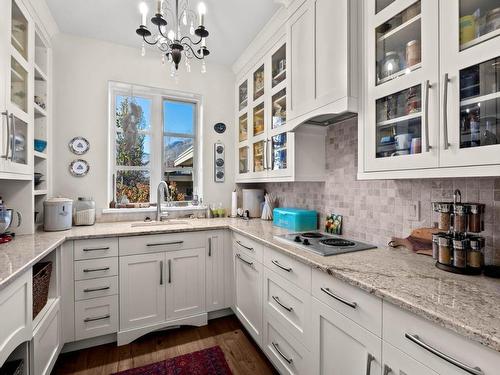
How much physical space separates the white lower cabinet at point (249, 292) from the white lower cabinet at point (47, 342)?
132 centimetres

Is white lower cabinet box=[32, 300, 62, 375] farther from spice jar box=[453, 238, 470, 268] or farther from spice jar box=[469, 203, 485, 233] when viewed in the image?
spice jar box=[469, 203, 485, 233]

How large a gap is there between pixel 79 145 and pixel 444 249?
2.93m

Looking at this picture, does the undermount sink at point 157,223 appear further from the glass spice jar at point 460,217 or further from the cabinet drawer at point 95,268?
the glass spice jar at point 460,217

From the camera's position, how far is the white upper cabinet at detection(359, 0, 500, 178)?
0.93 metres

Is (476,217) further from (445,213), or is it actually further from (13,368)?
(13,368)

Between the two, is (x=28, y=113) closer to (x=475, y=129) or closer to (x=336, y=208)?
(x=336, y=208)

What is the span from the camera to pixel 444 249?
114cm

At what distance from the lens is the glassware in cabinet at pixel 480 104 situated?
90cm

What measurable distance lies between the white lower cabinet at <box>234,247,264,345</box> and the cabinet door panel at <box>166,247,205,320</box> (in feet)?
1.03

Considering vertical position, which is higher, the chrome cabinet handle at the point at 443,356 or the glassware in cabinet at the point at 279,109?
the glassware in cabinet at the point at 279,109

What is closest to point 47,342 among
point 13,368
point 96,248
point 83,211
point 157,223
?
point 13,368

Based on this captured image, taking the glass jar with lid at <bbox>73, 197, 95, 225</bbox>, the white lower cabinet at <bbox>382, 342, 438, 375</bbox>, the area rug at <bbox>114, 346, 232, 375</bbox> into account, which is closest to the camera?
the white lower cabinet at <bbox>382, 342, 438, 375</bbox>

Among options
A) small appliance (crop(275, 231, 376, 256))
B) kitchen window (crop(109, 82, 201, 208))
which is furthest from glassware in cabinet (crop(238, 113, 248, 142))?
small appliance (crop(275, 231, 376, 256))

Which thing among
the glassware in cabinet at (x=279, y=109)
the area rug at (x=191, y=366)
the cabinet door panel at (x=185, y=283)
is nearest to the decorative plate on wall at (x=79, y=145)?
the cabinet door panel at (x=185, y=283)
